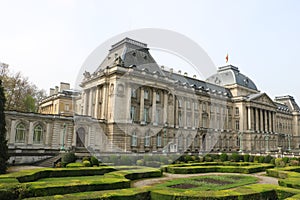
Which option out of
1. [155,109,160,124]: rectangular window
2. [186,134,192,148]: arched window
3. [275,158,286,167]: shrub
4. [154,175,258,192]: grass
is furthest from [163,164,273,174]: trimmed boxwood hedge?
[186,134,192,148]: arched window

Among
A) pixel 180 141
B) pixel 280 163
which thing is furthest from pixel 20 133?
pixel 280 163

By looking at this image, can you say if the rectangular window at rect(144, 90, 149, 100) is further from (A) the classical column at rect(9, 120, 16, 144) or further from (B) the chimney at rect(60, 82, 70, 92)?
(B) the chimney at rect(60, 82, 70, 92)

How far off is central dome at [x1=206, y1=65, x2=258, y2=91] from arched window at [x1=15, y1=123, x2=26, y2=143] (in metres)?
47.0

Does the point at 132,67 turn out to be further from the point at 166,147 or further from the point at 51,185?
the point at 51,185

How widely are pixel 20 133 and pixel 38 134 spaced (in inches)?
89.3

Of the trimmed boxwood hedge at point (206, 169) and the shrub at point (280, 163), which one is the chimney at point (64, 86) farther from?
the shrub at point (280, 163)

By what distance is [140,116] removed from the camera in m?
40.1

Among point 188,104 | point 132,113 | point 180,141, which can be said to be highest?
point 188,104

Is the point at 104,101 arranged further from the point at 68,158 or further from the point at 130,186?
the point at 130,186

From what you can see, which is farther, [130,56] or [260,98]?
[260,98]

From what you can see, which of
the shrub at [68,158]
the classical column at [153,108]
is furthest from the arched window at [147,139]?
the shrub at [68,158]

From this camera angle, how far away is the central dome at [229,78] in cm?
6706

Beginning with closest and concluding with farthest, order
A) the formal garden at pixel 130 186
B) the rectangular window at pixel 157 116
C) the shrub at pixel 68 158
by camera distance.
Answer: the formal garden at pixel 130 186, the shrub at pixel 68 158, the rectangular window at pixel 157 116

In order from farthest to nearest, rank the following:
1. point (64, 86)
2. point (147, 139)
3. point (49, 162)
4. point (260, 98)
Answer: point (260, 98)
point (64, 86)
point (147, 139)
point (49, 162)
